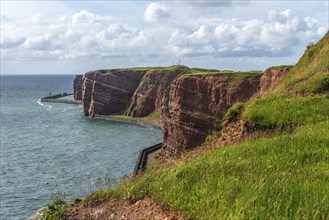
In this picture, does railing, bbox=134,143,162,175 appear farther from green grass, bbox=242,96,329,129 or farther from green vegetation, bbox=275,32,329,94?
green grass, bbox=242,96,329,129

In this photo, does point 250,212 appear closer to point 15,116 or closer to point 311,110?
point 311,110

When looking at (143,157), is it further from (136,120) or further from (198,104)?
(136,120)

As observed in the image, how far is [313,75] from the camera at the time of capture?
22.5 metres

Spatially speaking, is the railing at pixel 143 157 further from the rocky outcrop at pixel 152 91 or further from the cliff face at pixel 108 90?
the cliff face at pixel 108 90

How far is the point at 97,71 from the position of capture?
14512 centimetres

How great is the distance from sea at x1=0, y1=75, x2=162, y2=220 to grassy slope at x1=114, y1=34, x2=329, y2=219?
11992mm

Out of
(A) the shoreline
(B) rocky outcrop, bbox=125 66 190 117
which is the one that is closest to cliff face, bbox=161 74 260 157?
(A) the shoreline

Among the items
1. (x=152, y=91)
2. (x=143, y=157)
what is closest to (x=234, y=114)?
(x=143, y=157)

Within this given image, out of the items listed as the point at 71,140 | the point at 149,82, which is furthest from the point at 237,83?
the point at 149,82

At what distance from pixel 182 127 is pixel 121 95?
257 feet

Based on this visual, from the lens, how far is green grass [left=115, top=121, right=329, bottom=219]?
23.0ft

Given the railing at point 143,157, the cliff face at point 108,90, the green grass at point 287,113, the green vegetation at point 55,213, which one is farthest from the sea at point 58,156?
the cliff face at point 108,90

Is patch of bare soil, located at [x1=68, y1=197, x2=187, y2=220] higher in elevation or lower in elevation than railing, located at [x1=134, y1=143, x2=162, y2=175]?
higher

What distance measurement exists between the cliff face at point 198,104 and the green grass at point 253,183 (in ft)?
160
